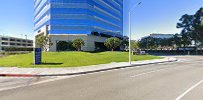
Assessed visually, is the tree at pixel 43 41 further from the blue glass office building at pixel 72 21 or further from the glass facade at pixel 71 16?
the glass facade at pixel 71 16

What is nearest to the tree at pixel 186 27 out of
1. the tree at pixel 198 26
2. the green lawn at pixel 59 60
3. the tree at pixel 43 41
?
the tree at pixel 198 26

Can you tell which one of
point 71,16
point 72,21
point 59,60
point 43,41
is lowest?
point 59,60

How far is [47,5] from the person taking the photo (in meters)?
80.5

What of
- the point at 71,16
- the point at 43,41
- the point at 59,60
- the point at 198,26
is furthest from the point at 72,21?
the point at 198,26

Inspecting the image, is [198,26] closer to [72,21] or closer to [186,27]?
[186,27]

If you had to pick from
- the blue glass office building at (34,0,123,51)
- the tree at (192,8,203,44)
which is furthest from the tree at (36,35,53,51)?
the tree at (192,8,203,44)

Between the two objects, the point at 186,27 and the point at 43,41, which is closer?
the point at 43,41

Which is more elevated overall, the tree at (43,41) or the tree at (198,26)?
the tree at (198,26)

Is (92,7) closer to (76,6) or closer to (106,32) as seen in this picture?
(76,6)

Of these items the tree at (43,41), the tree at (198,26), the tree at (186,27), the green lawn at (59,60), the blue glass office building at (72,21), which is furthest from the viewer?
the tree at (186,27)

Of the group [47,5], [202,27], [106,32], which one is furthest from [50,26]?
[202,27]

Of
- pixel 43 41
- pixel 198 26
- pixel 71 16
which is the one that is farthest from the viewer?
pixel 198 26

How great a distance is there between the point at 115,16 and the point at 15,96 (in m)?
92.4

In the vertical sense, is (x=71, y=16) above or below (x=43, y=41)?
above
